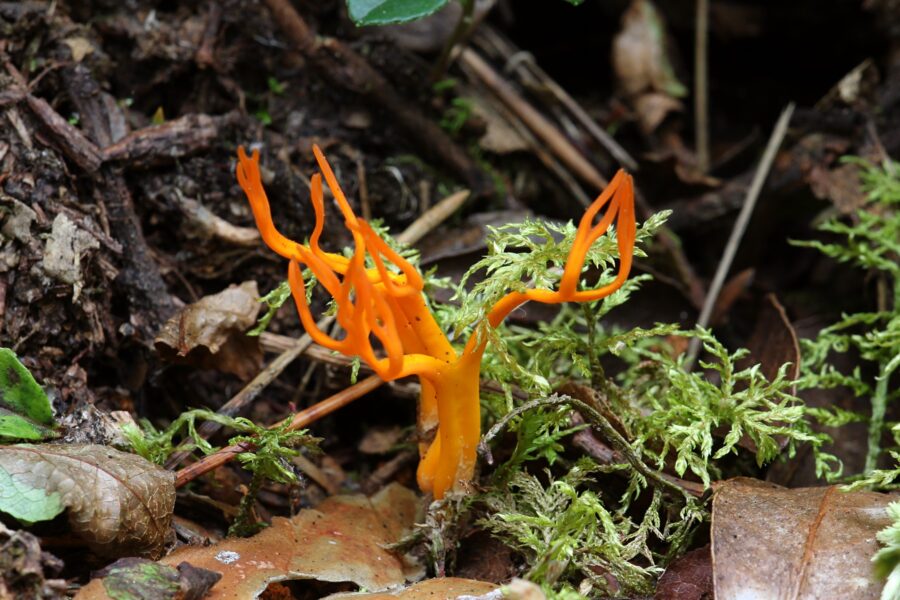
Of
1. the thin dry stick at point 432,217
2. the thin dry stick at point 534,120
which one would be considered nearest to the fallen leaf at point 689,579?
the thin dry stick at point 432,217

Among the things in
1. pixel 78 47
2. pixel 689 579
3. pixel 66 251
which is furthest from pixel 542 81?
pixel 689 579

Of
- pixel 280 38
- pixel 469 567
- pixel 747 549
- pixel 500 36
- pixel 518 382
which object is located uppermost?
pixel 280 38

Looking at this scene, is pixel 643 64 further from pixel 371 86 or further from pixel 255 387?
pixel 255 387

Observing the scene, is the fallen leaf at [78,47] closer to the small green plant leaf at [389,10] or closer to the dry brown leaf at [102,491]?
the small green plant leaf at [389,10]

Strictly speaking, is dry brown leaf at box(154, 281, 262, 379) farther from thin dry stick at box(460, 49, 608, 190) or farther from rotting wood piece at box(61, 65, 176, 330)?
thin dry stick at box(460, 49, 608, 190)

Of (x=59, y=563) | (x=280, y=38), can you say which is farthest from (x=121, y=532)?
(x=280, y=38)

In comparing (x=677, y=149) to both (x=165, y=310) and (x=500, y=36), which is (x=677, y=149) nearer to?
(x=500, y=36)

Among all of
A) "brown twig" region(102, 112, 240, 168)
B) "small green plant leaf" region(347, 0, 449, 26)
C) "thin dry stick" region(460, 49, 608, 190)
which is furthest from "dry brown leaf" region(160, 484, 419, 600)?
"thin dry stick" region(460, 49, 608, 190)
